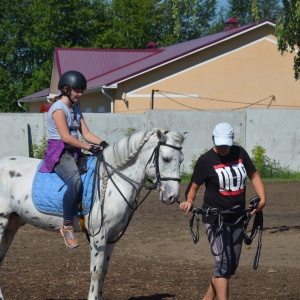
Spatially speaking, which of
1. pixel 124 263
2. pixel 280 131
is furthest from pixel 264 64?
pixel 124 263

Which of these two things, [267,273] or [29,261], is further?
[29,261]

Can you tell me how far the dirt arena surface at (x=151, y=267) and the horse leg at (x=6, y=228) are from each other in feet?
1.78

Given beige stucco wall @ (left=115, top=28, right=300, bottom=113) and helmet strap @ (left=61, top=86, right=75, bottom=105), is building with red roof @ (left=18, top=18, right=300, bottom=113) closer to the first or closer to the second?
beige stucco wall @ (left=115, top=28, right=300, bottom=113)

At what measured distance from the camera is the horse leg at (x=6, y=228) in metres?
8.42

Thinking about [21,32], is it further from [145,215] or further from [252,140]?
[145,215]

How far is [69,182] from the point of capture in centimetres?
779

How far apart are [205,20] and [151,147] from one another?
60.2 meters

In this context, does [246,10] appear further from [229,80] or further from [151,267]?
[151,267]

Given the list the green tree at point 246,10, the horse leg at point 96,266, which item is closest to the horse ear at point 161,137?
the horse leg at point 96,266

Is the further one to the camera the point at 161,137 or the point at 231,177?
the point at 161,137

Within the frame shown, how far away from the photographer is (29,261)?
35.6 feet

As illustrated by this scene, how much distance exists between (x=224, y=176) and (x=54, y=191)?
1744mm

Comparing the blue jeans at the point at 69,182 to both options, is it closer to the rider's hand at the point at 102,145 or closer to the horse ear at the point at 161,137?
the rider's hand at the point at 102,145

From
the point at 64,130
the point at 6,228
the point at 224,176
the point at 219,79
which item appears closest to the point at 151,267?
the point at 6,228
